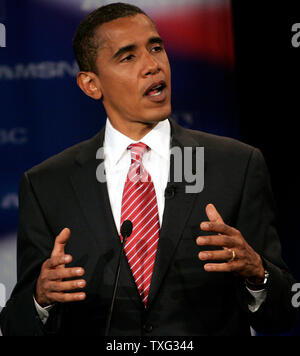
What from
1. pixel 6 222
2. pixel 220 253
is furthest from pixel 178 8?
pixel 220 253

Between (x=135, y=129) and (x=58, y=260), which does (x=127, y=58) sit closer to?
(x=135, y=129)

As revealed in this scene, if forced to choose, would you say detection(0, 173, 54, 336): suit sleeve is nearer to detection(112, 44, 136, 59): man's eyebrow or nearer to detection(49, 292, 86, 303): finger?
detection(49, 292, 86, 303): finger

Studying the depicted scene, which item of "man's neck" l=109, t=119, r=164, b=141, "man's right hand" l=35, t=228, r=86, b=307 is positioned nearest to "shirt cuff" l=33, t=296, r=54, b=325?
"man's right hand" l=35, t=228, r=86, b=307

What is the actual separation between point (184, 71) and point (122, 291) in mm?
1310

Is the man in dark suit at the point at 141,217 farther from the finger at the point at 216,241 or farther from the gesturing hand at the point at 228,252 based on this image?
the finger at the point at 216,241

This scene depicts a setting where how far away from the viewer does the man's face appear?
7.16ft

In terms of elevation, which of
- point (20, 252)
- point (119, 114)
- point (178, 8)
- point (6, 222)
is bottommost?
point (6, 222)

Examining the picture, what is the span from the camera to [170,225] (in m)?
2.04

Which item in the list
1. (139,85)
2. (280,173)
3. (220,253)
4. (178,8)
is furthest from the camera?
(280,173)

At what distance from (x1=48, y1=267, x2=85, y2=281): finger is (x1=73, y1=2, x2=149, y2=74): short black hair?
915 millimetres

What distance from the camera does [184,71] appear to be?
291cm

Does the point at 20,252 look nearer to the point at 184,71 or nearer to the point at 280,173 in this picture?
the point at 184,71

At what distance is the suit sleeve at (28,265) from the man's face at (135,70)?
51cm

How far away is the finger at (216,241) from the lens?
5.45ft
